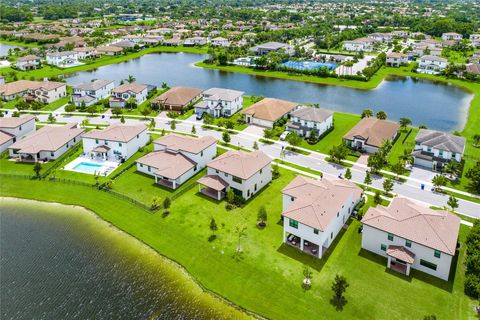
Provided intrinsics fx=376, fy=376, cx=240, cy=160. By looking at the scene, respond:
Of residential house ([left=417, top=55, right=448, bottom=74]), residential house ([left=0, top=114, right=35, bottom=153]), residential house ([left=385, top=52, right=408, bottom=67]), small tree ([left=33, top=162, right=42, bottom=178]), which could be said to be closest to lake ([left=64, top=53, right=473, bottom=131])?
residential house ([left=417, top=55, right=448, bottom=74])

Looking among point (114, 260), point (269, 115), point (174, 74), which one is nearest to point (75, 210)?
point (114, 260)

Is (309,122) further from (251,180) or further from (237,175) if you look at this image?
(237,175)

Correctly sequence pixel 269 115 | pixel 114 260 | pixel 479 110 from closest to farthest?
pixel 114 260
pixel 269 115
pixel 479 110


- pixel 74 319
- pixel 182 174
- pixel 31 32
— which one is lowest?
pixel 74 319

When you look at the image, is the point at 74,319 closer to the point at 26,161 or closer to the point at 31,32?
the point at 26,161

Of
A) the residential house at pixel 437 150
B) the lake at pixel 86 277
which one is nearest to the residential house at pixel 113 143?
the lake at pixel 86 277

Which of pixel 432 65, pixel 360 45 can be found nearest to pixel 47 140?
pixel 432 65

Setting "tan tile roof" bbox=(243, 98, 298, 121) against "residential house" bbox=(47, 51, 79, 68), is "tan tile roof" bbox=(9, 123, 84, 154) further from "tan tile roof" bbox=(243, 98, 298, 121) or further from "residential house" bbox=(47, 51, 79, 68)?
"residential house" bbox=(47, 51, 79, 68)

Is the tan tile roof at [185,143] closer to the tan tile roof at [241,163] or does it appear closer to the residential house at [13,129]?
the tan tile roof at [241,163]
